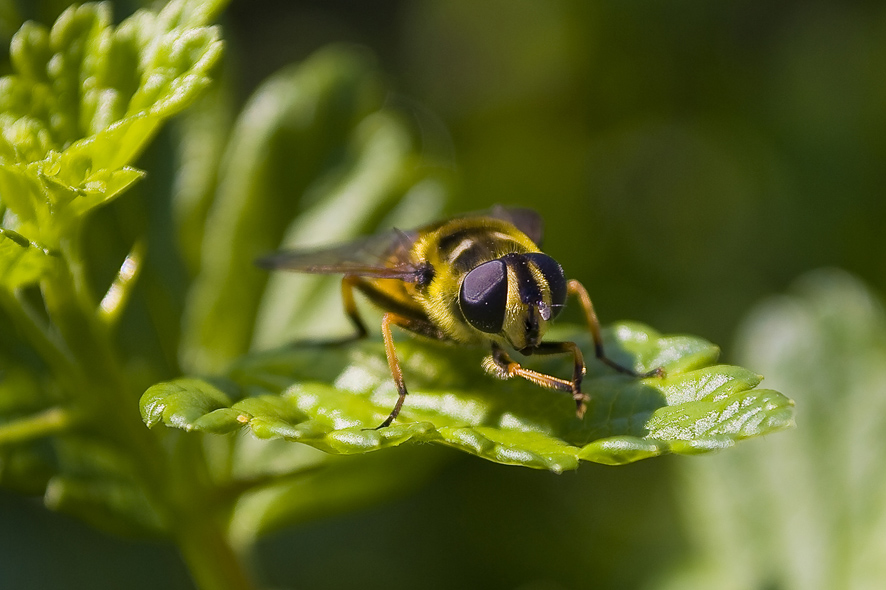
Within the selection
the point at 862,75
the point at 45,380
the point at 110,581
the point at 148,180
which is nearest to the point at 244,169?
the point at 148,180

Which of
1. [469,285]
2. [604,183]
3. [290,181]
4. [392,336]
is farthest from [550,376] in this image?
[604,183]

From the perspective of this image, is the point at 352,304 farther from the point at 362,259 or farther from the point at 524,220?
the point at 524,220

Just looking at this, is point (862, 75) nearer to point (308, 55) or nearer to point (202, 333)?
point (308, 55)

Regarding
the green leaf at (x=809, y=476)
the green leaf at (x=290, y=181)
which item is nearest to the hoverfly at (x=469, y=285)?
the green leaf at (x=290, y=181)

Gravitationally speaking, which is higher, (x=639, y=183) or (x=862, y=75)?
(x=862, y=75)

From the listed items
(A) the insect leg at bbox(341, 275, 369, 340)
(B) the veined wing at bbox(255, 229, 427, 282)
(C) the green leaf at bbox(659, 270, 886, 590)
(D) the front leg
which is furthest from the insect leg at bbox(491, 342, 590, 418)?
(C) the green leaf at bbox(659, 270, 886, 590)

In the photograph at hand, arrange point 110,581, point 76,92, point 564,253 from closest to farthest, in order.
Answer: point 76,92 → point 110,581 → point 564,253

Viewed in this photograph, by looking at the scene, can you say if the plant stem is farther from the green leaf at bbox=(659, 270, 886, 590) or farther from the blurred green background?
the blurred green background
